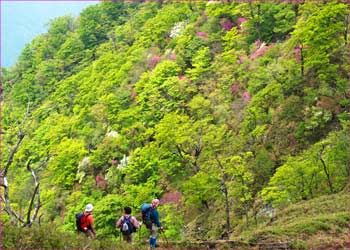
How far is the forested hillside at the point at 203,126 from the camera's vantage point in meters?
26.3

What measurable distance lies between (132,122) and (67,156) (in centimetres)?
743

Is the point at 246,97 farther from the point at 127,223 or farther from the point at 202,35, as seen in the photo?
→ the point at 127,223

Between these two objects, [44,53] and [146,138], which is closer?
[146,138]

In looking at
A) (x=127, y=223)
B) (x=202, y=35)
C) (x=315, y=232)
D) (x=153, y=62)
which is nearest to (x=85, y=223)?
(x=127, y=223)

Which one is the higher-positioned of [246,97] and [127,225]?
[127,225]

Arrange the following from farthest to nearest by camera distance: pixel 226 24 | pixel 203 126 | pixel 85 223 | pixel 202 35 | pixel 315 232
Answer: pixel 226 24 → pixel 202 35 → pixel 203 126 → pixel 315 232 → pixel 85 223

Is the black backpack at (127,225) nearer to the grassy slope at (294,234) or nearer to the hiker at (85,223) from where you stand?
the grassy slope at (294,234)

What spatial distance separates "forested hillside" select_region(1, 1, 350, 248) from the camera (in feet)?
86.2

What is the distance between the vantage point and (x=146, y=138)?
40.6 metres

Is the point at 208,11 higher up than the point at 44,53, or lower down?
lower down

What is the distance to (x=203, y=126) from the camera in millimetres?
33375

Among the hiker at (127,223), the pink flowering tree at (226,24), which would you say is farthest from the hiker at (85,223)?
the pink flowering tree at (226,24)

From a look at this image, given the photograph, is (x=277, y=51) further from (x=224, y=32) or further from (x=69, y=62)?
(x=69, y=62)

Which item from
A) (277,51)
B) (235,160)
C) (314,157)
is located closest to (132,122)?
(277,51)
